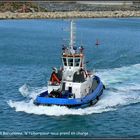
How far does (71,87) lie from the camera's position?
35.2 meters

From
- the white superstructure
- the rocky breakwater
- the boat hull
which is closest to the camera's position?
the boat hull

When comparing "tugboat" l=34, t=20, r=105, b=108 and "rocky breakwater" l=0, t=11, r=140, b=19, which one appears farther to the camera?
"rocky breakwater" l=0, t=11, r=140, b=19

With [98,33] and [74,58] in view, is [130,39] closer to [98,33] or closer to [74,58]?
[98,33]

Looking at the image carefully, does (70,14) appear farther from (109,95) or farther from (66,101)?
(66,101)

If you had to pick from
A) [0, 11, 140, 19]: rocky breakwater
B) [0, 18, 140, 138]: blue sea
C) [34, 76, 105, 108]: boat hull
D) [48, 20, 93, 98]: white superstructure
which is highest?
[48, 20, 93, 98]: white superstructure

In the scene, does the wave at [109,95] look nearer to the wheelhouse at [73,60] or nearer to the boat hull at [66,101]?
the boat hull at [66,101]

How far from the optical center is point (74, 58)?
36.3 meters

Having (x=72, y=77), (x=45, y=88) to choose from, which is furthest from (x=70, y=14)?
(x=72, y=77)

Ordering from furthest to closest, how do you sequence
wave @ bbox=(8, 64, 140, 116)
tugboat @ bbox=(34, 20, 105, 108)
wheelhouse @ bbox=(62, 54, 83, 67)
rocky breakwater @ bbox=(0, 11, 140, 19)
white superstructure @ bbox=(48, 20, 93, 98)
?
rocky breakwater @ bbox=(0, 11, 140, 19), wheelhouse @ bbox=(62, 54, 83, 67), white superstructure @ bbox=(48, 20, 93, 98), tugboat @ bbox=(34, 20, 105, 108), wave @ bbox=(8, 64, 140, 116)

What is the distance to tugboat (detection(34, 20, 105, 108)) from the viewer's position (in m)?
33.4

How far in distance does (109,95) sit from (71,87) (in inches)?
181

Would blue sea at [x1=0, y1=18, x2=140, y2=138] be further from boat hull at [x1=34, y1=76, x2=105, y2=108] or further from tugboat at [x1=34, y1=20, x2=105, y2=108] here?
tugboat at [x1=34, y1=20, x2=105, y2=108]

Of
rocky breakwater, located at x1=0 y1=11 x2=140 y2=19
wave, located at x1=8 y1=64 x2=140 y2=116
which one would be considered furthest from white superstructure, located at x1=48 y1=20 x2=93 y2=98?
rocky breakwater, located at x1=0 y1=11 x2=140 y2=19

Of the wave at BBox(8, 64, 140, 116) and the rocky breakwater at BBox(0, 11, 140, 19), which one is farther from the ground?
the wave at BBox(8, 64, 140, 116)
